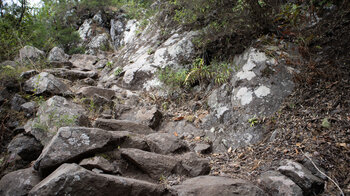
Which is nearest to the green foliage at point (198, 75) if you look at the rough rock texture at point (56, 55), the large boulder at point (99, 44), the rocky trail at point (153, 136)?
the rocky trail at point (153, 136)

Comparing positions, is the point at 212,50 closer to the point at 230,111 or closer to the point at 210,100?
the point at 210,100

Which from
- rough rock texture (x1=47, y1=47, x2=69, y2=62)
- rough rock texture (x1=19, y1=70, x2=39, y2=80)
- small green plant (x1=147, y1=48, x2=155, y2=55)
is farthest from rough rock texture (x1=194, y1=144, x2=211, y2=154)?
rough rock texture (x1=47, y1=47, x2=69, y2=62)

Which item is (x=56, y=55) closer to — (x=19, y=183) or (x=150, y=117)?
(x=150, y=117)

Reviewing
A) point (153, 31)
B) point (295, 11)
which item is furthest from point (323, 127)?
point (153, 31)

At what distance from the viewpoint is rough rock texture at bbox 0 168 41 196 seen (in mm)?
2484

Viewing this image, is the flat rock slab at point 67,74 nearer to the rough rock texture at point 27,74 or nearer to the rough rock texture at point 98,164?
the rough rock texture at point 27,74

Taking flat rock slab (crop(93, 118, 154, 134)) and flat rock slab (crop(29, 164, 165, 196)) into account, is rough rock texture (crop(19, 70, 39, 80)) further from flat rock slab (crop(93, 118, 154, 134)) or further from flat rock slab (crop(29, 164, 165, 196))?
flat rock slab (crop(29, 164, 165, 196))

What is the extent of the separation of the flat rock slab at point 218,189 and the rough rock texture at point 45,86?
14.3 feet

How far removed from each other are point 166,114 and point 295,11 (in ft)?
12.7

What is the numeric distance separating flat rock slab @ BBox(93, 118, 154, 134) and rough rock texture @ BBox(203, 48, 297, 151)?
4.70ft

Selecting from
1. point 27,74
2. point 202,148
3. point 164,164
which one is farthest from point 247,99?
point 27,74

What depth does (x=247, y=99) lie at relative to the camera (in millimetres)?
4379

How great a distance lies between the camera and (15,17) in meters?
7.69

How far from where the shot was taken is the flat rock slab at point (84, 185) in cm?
202
